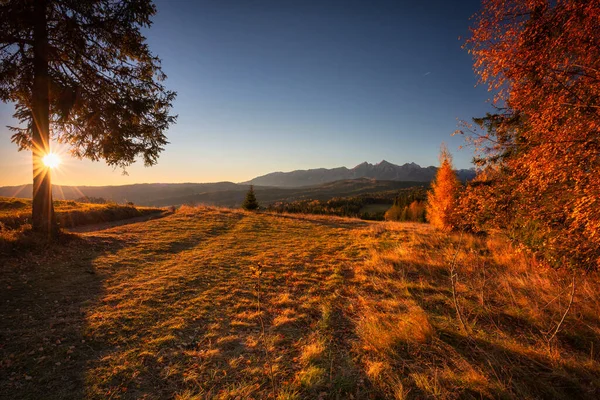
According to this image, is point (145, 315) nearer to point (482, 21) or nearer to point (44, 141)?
point (44, 141)

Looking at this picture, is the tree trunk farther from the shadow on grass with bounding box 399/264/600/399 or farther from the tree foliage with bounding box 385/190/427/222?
the tree foliage with bounding box 385/190/427/222

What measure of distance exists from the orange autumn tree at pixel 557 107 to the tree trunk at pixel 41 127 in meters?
13.5

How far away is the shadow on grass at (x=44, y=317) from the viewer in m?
3.00

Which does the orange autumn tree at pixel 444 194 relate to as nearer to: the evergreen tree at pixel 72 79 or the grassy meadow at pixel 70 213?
the evergreen tree at pixel 72 79

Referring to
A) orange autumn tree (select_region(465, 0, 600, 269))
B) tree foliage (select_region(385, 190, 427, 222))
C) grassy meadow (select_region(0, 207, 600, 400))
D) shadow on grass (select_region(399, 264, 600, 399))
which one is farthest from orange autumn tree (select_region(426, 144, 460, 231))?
tree foliage (select_region(385, 190, 427, 222))

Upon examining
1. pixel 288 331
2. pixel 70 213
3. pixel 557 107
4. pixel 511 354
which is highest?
pixel 557 107

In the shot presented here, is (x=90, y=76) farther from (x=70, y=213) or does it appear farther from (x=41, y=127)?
(x=70, y=213)

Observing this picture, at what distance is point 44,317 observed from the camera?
170 inches

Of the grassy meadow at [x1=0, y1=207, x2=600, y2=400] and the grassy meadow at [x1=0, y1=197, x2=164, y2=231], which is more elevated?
the grassy meadow at [x1=0, y1=197, x2=164, y2=231]

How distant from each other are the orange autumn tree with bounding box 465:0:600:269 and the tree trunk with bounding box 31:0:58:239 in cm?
1353

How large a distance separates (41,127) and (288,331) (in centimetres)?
1127

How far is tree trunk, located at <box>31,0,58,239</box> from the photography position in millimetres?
8148

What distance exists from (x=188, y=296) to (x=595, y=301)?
8.63m

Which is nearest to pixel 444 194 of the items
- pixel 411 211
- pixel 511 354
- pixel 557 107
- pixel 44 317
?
pixel 557 107
